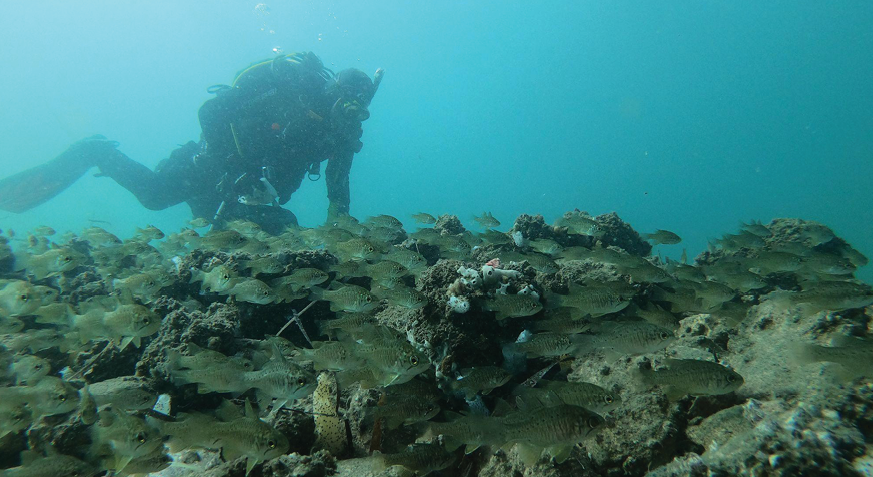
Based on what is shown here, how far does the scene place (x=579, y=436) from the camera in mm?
2613

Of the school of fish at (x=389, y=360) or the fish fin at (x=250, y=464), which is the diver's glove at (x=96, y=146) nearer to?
the school of fish at (x=389, y=360)

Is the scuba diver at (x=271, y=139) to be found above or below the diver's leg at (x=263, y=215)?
above

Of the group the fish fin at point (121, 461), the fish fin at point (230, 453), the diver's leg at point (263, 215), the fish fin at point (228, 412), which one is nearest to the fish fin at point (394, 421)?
the fish fin at point (230, 453)

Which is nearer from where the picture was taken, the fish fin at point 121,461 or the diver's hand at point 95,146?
the fish fin at point 121,461

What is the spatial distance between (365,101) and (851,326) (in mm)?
15553

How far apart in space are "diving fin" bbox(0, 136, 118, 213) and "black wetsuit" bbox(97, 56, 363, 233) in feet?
22.5

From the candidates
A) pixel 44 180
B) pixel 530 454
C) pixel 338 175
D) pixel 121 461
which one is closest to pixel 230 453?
pixel 121 461

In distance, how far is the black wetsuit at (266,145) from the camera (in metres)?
15.0

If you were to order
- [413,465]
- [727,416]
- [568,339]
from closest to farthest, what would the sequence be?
1. [727,416]
2. [413,465]
3. [568,339]

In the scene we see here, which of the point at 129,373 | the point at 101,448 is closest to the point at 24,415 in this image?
the point at 101,448

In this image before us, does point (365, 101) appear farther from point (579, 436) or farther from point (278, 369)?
point (579, 436)

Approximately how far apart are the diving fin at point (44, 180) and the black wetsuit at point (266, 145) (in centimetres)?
686

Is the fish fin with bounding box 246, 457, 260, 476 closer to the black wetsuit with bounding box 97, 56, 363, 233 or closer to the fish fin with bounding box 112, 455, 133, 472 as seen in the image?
the fish fin with bounding box 112, 455, 133, 472

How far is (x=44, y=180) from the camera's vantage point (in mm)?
20750
